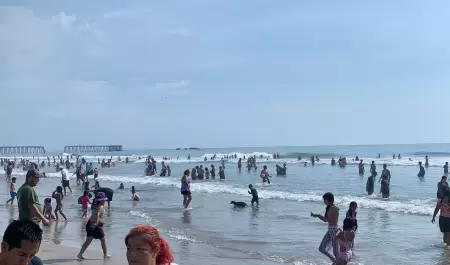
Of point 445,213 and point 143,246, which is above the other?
point 143,246

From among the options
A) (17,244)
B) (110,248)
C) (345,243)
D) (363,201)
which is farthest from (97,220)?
(363,201)

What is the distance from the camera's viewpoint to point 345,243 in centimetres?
788

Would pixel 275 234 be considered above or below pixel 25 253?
below

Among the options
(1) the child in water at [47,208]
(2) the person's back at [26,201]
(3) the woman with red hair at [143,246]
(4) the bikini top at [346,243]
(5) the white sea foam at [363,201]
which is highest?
(3) the woman with red hair at [143,246]

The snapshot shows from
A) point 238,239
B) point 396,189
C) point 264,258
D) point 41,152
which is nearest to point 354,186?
point 396,189

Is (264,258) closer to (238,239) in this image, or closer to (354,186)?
(238,239)

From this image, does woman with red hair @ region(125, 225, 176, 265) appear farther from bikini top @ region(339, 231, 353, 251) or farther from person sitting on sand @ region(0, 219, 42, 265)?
bikini top @ region(339, 231, 353, 251)

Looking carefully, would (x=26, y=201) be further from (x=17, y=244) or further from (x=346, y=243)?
(x=346, y=243)

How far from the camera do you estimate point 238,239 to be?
1298 centimetres

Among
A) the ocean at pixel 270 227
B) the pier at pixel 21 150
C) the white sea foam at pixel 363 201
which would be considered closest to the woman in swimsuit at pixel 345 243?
the ocean at pixel 270 227

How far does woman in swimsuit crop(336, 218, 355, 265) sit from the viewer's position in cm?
782

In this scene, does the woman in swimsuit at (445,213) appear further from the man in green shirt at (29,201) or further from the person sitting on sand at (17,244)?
the person sitting on sand at (17,244)

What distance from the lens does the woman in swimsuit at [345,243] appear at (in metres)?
7.82

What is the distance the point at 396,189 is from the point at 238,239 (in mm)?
17405
